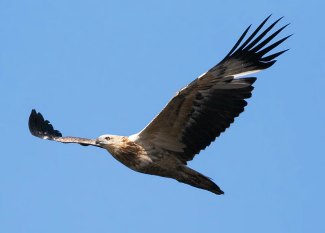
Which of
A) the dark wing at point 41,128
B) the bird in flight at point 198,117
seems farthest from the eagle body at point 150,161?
the dark wing at point 41,128

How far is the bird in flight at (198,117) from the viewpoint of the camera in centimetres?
1145

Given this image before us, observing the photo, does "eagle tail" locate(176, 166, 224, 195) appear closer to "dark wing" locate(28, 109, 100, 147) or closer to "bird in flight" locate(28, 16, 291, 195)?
"bird in flight" locate(28, 16, 291, 195)

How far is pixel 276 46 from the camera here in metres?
11.4

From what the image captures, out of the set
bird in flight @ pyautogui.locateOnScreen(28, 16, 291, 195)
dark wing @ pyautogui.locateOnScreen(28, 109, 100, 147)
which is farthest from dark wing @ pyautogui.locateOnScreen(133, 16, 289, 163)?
dark wing @ pyautogui.locateOnScreen(28, 109, 100, 147)

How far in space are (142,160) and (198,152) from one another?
97cm

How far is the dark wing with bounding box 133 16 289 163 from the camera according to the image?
1142 cm

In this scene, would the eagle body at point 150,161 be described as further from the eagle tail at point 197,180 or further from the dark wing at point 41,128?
the dark wing at point 41,128

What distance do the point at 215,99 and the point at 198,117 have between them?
389 millimetres

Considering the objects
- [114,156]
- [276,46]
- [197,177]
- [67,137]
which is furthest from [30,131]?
[276,46]

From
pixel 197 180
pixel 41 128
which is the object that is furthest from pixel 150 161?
pixel 41 128

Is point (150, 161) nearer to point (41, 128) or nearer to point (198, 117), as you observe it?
point (198, 117)

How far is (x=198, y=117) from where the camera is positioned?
460 inches

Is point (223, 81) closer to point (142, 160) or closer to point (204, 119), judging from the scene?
point (204, 119)

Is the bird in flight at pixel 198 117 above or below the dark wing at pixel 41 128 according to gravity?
below
